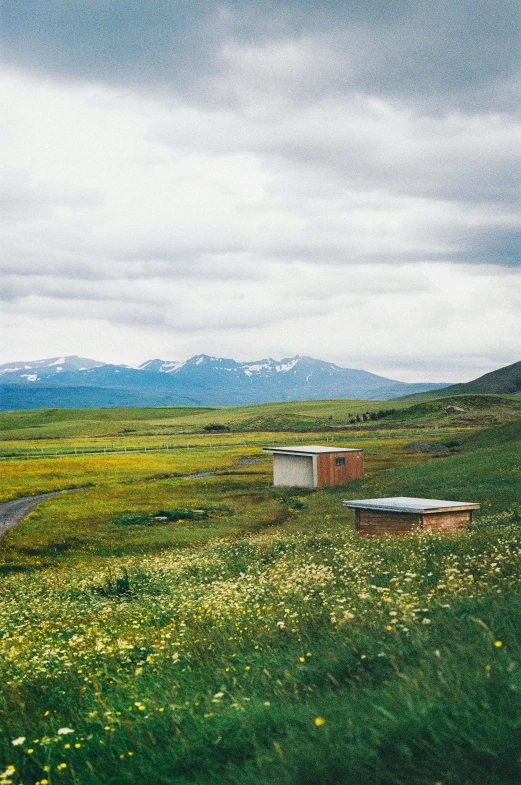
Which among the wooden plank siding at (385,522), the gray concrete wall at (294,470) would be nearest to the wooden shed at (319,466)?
the gray concrete wall at (294,470)

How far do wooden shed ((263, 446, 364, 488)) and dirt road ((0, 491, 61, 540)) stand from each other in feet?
82.4

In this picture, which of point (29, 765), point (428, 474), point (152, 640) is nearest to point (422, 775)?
point (29, 765)

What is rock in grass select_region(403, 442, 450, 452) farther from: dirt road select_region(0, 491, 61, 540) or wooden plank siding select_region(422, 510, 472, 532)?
wooden plank siding select_region(422, 510, 472, 532)

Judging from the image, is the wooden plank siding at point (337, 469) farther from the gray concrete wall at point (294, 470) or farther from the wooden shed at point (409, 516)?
the wooden shed at point (409, 516)

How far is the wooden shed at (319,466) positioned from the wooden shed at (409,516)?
1307 inches

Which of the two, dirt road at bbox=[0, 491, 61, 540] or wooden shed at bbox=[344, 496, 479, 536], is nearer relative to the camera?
wooden shed at bbox=[344, 496, 479, 536]

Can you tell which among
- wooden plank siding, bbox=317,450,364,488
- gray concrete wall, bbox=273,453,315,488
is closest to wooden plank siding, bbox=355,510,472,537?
wooden plank siding, bbox=317,450,364,488

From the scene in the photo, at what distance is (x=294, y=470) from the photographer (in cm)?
6819

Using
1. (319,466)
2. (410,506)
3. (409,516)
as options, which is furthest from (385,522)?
(319,466)

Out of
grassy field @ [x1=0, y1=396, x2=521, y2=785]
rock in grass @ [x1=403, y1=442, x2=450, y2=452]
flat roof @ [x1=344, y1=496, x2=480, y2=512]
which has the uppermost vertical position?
grassy field @ [x1=0, y1=396, x2=521, y2=785]

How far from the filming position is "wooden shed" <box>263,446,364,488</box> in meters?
65.6

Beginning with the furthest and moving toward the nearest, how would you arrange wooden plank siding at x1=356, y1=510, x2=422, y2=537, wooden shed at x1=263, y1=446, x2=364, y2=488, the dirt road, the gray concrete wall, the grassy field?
the gray concrete wall
wooden shed at x1=263, y1=446, x2=364, y2=488
the dirt road
wooden plank siding at x1=356, y1=510, x2=422, y2=537
the grassy field

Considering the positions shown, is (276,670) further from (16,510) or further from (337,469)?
(337,469)

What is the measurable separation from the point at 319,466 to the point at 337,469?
2.17 m
